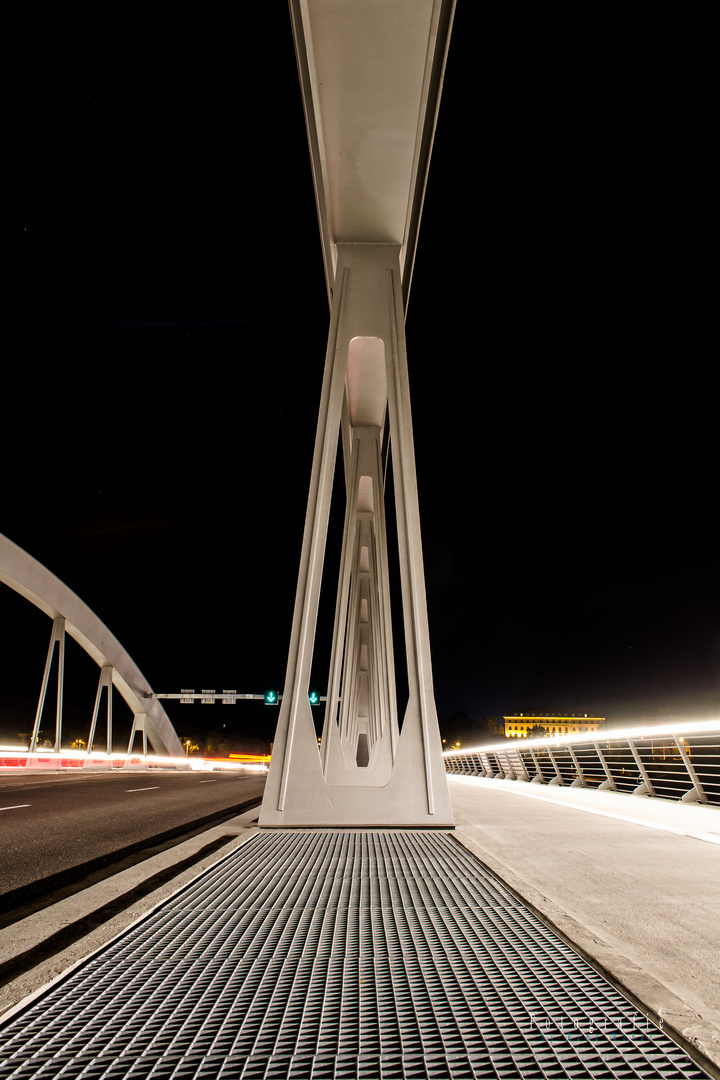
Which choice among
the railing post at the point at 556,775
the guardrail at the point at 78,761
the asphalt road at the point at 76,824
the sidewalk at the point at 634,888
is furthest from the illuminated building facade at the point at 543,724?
the sidewalk at the point at 634,888

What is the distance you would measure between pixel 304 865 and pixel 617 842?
2.67 m

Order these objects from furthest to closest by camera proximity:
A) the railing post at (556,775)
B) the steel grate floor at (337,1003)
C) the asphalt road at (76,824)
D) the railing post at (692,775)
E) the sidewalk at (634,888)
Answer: the railing post at (556,775)
the railing post at (692,775)
the asphalt road at (76,824)
the sidewalk at (634,888)
the steel grate floor at (337,1003)

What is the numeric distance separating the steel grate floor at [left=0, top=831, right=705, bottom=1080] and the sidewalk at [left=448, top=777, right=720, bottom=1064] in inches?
5.1

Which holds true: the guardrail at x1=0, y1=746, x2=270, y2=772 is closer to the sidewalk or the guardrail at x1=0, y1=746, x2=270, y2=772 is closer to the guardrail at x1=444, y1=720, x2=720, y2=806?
the guardrail at x1=444, y1=720, x2=720, y2=806

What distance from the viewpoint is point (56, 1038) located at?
5.99ft

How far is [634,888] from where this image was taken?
371 centimetres

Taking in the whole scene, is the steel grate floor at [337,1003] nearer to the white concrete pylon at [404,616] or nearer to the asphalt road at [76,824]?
the asphalt road at [76,824]

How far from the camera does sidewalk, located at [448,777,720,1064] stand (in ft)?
7.23

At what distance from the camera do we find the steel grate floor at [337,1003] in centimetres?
168

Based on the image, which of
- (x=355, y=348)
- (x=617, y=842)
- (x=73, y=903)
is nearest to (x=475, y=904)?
(x=73, y=903)

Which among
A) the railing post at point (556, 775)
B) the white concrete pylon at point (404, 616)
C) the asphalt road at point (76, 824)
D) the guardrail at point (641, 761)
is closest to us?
the asphalt road at point (76, 824)

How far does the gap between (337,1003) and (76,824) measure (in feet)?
22.5

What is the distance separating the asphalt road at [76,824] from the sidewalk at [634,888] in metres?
3.09

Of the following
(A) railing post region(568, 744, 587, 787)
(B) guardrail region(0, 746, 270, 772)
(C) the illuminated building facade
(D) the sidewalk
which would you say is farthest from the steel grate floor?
(C) the illuminated building facade
